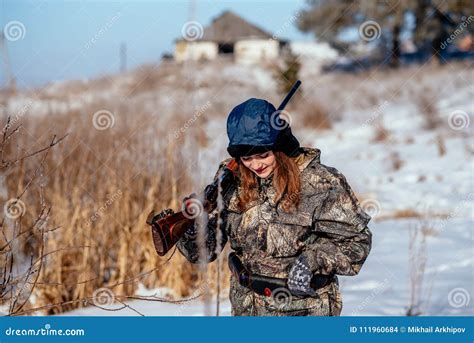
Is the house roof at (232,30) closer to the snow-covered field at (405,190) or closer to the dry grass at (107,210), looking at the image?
the snow-covered field at (405,190)

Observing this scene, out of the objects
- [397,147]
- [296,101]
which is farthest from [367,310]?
[296,101]

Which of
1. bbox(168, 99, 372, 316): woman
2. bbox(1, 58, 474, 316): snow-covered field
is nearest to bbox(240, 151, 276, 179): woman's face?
bbox(168, 99, 372, 316): woman

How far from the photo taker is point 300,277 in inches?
95.3

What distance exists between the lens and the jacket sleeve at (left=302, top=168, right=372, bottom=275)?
251 cm

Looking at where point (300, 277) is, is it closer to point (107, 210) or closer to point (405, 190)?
point (107, 210)

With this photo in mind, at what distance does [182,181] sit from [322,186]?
3.07 metres

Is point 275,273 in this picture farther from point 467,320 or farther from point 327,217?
point 467,320

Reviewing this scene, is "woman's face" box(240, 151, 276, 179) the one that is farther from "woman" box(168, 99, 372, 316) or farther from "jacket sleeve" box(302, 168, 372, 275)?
"jacket sleeve" box(302, 168, 372, 275)

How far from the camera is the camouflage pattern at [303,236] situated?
8.30 feet

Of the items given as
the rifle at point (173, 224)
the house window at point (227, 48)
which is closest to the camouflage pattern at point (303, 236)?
the rifle at point (173, 224)

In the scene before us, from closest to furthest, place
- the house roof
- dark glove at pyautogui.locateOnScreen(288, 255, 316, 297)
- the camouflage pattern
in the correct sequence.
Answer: dark glove at pyautogui.locateOnScreen(288, 255, 316, 297) < the camouflage pattern < the house roof

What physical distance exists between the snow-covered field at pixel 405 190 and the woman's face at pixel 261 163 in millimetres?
732

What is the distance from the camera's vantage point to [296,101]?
1716cm

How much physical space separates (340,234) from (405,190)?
775 cm
